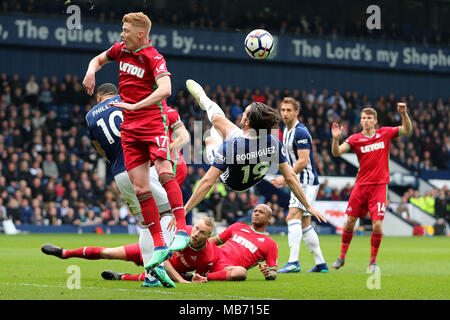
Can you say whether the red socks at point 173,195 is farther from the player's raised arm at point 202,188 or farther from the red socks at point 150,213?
the player's raised arm at point 202,188

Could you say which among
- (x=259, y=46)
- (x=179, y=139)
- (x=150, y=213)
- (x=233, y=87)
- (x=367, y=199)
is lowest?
(x=367, y=199)

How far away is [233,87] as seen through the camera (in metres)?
34.2

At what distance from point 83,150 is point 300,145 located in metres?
16.0

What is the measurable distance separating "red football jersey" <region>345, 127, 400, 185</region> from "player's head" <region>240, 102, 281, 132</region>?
377 centimetres

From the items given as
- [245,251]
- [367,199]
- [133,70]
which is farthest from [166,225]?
[367,199]

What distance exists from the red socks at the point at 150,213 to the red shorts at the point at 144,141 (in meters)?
0.31

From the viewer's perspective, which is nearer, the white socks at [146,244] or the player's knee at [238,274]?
the white socks at [146,244]

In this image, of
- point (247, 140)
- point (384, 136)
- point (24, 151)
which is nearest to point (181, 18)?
point (24, 151)

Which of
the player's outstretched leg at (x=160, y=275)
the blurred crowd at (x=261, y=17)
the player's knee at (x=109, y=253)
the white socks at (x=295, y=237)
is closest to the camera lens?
the player's outstretched leg at (x=160, y=275)

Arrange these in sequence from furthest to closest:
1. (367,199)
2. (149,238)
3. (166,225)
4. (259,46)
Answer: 1. (367,199)
2. (259,46)
3. (149,238)
4. (166,225)

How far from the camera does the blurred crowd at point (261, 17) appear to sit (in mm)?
28703

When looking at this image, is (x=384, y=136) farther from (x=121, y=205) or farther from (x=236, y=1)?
(x=236, y=1)

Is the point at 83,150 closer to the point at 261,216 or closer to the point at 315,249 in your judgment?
the point at 315,249

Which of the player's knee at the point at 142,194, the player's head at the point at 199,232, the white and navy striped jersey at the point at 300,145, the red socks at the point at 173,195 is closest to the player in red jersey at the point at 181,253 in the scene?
the player's head at the point at 199,232
